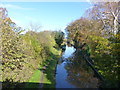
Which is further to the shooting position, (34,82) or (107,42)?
(34,82)

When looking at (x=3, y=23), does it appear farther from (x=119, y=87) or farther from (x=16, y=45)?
(x=119, y=87)

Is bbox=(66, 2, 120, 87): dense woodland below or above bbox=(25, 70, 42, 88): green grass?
above

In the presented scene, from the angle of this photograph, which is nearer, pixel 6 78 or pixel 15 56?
pixel 6 78

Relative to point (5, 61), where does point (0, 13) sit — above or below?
above

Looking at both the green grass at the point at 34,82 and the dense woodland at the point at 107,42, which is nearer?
the dense woodland at the point at 107,42

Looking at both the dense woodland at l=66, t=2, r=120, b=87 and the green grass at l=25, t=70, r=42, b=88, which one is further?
the green grass at l=25, t=70, r=42, b=88

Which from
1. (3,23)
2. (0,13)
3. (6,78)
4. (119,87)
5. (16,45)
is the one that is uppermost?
(0,13)

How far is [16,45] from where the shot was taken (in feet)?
23.5

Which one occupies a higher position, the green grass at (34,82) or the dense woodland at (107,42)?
the dense woodland at (107,42)

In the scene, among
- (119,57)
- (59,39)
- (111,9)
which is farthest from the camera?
(59,39)

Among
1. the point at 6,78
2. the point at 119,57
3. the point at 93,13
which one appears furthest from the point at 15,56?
the point at 93,13

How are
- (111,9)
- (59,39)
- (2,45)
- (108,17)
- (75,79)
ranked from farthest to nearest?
(59,39) → (108,17) → (111,9) → (75,79) → (2,45)

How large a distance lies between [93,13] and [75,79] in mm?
8137

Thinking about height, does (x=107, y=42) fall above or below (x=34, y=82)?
above
